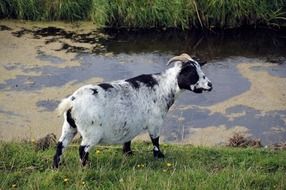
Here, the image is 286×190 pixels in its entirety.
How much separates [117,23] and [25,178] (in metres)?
9.45

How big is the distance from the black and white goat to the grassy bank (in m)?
6.77

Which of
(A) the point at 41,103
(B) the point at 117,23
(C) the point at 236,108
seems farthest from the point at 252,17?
(A) the point at 41,103

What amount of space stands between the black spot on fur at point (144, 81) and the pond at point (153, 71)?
6.80 feet

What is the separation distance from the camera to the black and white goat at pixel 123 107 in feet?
25.7

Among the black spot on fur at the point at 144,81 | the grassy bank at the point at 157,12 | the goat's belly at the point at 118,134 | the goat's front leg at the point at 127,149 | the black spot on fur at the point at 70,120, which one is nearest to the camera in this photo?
the black spot on fur at the point at 70,120

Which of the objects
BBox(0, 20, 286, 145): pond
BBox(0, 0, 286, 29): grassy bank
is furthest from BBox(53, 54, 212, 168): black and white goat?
BBox(0, 0, 286, 29): grassy bank

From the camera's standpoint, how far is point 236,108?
39.8 feet

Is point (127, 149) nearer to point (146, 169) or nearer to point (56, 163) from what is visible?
point (146, 169)

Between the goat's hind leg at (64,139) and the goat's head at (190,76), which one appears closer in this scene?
the goat's hind leg at (64,139)

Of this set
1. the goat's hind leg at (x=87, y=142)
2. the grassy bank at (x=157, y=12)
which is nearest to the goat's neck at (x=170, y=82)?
the goat's hind leg at (x=87, y=142)

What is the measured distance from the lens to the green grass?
6918 mm

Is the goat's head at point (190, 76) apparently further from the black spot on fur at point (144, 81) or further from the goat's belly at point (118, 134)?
the goat's belly at point (118, 134)

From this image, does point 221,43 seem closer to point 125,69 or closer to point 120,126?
point 125,69

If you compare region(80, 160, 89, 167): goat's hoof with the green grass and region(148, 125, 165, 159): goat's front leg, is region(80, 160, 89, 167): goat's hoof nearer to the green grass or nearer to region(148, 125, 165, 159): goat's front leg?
the green grass
